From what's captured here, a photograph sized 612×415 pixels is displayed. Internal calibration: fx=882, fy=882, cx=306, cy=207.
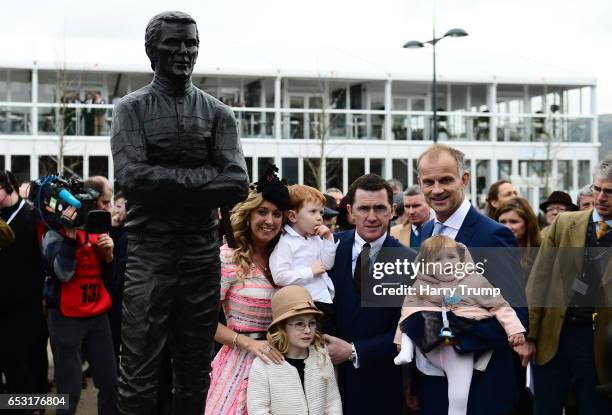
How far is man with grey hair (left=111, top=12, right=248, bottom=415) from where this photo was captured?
457 cm

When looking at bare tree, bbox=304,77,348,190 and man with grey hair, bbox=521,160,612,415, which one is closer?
man with grey hair, bbox=521,160,612,415

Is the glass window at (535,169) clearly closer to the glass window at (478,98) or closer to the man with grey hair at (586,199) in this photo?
the glass window at (478,98)

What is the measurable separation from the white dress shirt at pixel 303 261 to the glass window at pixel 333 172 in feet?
98.7

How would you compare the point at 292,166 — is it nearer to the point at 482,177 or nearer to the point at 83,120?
the point at 83,120

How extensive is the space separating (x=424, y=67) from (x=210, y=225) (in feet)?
116

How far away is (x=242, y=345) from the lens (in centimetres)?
528

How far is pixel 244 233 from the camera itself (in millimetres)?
5551

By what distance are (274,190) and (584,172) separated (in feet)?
122

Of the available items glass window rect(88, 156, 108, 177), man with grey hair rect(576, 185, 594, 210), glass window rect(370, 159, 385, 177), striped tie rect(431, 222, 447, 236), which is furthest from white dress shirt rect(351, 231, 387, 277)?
glass window rect(370, 159, 385, 177)

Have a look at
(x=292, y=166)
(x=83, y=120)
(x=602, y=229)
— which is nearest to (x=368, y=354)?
(x=602, y=229)

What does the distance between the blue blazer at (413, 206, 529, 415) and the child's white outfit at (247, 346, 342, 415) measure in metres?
0.65

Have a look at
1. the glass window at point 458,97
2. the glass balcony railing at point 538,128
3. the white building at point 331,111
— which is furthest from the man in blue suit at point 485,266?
the glass window at point 458,97

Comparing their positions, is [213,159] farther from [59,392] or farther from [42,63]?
[42,63]
